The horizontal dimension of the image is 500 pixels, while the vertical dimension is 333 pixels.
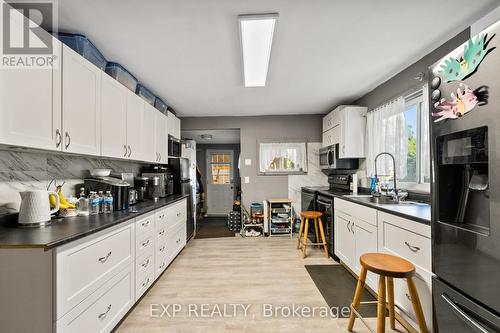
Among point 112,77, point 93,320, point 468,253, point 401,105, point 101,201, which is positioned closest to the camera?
point 468,253

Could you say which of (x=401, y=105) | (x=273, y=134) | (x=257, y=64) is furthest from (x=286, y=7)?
(x=273, y=134)

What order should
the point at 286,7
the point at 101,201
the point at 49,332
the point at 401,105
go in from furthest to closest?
the point at 401,105 < the point at 101,201 < the point at 286,7 < the point at 49,332

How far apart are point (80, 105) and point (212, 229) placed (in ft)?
11.9

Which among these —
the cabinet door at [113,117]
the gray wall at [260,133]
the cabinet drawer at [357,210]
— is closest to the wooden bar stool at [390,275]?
the cabinet drawer at [357,210]

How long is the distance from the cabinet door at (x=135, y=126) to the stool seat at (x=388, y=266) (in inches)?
96.3

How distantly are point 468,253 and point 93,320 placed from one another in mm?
2107

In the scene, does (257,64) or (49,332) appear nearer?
(49,332)

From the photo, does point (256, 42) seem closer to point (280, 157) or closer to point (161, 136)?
point (161, 136)

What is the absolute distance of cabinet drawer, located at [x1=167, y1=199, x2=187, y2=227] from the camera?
2809 mm

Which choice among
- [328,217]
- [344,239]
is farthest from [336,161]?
[344,239]

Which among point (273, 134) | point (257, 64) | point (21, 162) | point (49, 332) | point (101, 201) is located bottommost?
point (49, 332)

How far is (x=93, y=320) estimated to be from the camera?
1393mm

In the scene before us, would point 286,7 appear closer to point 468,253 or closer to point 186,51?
point 186,51

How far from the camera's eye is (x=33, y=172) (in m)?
1.72
